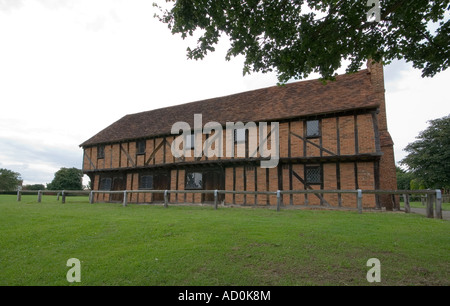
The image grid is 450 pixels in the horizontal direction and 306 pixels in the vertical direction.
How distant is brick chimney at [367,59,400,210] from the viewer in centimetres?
1389

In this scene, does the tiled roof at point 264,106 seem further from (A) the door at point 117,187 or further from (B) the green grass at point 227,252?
(B) the green grass at point 227,252

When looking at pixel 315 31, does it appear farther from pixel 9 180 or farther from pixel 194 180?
pixel 9 180

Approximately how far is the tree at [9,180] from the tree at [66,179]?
1763cm

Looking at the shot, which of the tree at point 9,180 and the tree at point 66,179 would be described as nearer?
the tree at point 66,179

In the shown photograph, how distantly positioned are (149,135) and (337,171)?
12826 mm

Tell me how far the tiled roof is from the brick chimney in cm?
58

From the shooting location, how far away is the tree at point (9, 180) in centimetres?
6200

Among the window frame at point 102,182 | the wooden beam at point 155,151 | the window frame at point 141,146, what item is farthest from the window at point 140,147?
the window frame at point 102,182

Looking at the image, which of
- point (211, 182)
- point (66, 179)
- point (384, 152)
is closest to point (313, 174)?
point (384, 152)

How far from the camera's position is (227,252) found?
5391mm

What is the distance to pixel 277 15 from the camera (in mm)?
5980

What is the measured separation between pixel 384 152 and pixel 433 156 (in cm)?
2120

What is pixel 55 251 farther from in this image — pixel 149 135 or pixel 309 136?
pixel 149 135

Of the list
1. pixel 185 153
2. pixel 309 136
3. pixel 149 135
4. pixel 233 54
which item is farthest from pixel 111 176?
pixel 233 54
